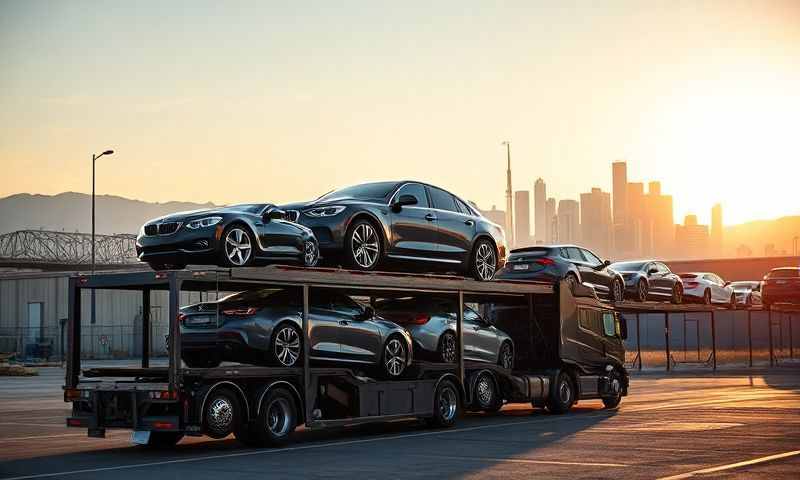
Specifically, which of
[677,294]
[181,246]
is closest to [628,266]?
[677,294]

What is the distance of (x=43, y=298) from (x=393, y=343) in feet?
183

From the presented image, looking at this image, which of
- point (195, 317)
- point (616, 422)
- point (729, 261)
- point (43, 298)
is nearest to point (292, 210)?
point (195, 317)

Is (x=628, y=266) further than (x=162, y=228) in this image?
Yes

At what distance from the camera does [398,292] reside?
19.8 meters

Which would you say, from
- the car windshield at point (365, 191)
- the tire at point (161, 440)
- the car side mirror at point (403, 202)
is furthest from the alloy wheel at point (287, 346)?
the car side mirror at point (403, 202)

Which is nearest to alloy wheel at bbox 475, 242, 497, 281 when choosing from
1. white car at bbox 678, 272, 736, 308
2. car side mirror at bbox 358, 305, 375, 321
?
Result: car side mirror at bbox 358, 305, 375, 321

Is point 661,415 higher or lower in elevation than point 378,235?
lower

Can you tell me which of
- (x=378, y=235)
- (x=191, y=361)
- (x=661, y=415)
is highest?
(x=378, y=235)

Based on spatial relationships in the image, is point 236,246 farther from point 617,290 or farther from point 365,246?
point 617,290

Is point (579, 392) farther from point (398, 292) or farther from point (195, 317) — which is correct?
point (195, 317)

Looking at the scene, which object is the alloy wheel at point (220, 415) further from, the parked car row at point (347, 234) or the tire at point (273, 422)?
the parked car row at point (347, 234)

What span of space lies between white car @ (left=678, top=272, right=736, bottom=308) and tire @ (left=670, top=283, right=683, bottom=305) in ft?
9.07

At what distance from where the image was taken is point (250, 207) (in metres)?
16.7

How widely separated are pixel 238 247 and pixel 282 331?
139 centimetres
